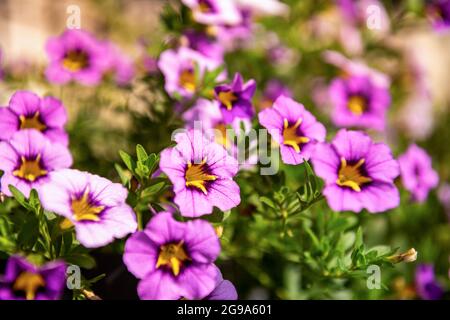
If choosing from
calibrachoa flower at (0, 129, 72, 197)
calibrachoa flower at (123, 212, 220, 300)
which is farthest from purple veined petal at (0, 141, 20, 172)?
calibrachoa flower at (123, 212, 220, 300)

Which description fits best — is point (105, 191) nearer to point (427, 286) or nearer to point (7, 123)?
point (7, 123)

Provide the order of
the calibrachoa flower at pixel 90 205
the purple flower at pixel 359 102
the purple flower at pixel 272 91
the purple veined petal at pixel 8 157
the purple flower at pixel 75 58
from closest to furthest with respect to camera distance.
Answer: the calibrachoa flower at pixel 90 205 < the purple veined petal at pixel 8 157 < the purple flower at pixel 75 58 < the purple flower at pixel 359 102 < the purple flower at pixel 272 91

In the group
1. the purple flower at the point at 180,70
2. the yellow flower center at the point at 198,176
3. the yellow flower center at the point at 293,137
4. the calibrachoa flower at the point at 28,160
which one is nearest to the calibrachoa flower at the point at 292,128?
the yellow flower center at the point at 293,137

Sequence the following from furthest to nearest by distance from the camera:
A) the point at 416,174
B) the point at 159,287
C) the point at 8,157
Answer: the point at 416,174 < the point at 8,157 < the point at 159,287

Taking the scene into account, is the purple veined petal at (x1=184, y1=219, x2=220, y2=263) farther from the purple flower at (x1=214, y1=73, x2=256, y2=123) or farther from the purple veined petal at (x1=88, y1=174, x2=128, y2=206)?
the purple flower at (x1=214, y1=73, x2=256, y2=123)

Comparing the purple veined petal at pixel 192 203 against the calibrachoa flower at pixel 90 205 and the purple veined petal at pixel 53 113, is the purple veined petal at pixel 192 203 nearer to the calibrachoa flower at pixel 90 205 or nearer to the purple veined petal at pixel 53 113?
the calibrachoa flower at pixel 90 205

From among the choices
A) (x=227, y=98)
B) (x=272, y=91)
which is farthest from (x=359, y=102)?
(x=227, y=98)
